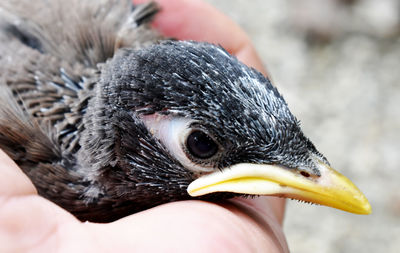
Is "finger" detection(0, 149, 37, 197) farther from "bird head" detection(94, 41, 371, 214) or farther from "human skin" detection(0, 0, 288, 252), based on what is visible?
"bird head" detection(94, 41, 371, 214)

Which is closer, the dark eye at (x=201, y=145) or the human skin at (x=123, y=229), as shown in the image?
the human skin at (x=123, y=229)

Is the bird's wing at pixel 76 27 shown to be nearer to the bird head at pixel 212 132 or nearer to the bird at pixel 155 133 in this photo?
the bird at pixel 155 133

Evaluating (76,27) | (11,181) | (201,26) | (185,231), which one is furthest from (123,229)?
(201,26)

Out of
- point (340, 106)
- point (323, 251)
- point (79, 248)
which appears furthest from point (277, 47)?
point (79, 248)

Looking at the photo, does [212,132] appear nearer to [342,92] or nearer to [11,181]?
[11,181]

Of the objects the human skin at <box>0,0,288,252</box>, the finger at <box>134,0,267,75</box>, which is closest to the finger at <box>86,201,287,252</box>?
the human skin at <box>0,0,288,252</box>

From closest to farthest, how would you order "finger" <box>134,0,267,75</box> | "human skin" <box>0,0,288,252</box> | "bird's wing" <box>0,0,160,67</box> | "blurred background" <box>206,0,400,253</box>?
1. "human skin" <box>0,0,288,252</box>
2. "bird's wing" <box>0,0,160,67</box>
3. "finger" <box>134,0,267,75</box>
4. "blurred background" <box>206,0,400,253</box>

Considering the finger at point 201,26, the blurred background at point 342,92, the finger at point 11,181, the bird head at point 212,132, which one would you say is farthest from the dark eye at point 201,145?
the blurred background at point 342,92
